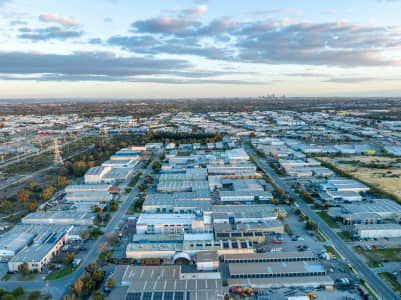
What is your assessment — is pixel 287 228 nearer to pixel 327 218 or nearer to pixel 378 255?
pixel 327 218

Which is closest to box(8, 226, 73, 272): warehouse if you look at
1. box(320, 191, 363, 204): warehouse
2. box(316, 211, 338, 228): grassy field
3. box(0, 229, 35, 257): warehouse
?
box(0, 229, 35, 257): warehouse

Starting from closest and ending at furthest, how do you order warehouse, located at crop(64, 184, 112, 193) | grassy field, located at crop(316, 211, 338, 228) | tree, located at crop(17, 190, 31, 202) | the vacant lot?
grassy field, located at crop(316, 211, 338, 228) < tree, located at crop(17, 190, 31, 202) < warehouse, located at crop(64, 184, 112, 193) < the vacant lot

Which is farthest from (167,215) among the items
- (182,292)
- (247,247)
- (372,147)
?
(372,147)

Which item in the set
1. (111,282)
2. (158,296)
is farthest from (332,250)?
(111,282)

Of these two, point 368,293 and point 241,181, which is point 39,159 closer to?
point 241,181

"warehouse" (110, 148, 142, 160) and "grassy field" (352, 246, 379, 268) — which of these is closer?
"grassy field" (352, 246, 379, 268)

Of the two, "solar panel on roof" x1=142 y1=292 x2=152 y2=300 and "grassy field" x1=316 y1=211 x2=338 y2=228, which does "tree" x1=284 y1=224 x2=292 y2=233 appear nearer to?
"grassy field" x1=316 y1=211 x2=338 y2=228

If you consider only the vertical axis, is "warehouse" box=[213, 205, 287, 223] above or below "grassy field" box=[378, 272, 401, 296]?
above
